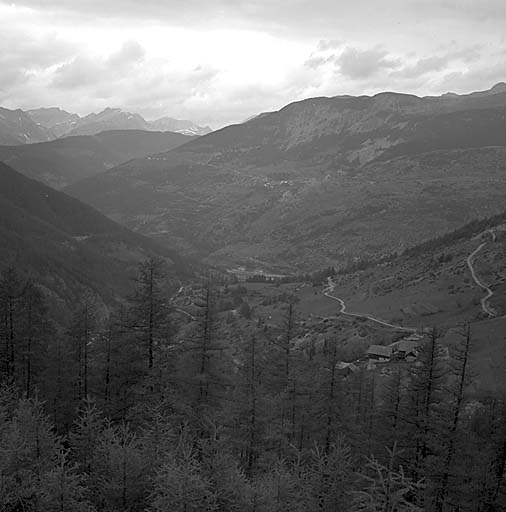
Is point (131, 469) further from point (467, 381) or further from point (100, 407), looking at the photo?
point (467, 381)

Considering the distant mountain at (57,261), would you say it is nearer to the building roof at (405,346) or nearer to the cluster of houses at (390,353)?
the cluster of houses at (390,353)

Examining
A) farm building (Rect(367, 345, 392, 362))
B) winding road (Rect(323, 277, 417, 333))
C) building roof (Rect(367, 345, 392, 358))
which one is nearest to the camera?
farm building (Rect(367, 345, 392, 362))

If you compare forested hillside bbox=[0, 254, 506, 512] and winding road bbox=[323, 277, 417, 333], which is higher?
forested hillside bbox=[0, 254, 506, 512]

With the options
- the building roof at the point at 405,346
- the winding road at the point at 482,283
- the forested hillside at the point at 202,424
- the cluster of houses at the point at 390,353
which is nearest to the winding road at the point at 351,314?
the building roof at the point at 405,346

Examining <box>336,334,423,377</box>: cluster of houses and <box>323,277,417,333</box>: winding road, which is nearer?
<box>336,334,423,377</box>: cluster of houses

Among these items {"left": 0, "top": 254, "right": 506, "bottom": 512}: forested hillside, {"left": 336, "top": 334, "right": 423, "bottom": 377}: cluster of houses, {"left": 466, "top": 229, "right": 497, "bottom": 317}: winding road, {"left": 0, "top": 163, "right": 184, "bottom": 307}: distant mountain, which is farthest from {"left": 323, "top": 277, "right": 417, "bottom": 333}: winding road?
{"left": 0, "top": 163, "right": 184, "bottom": 307}: distant mountain

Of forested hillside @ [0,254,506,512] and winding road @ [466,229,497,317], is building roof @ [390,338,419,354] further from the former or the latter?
forested hillside @ [0,254,506,512]

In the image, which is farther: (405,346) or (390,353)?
(405,346)

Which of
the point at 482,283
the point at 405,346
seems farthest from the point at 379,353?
the point at 482,283

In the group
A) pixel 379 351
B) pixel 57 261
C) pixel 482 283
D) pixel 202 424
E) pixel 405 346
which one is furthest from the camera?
pixel 57 261

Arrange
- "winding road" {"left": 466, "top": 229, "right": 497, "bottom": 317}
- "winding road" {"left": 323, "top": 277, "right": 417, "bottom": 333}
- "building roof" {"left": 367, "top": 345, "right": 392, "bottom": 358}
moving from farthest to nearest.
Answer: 1. "winding road" {"left": 323, "top": 277, "right": 417, "bottom": 333}
2. "winding road" {"left": 466, "top": 229, "right": 497, "bottom": 317}
3. "building roof" {"left": 367, "top": 345, "right": 392, "bottom": 358}

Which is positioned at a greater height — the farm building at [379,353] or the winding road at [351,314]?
the farm building at [379,353]

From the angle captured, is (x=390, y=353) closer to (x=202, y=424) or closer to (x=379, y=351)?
(x=379, y=351)
